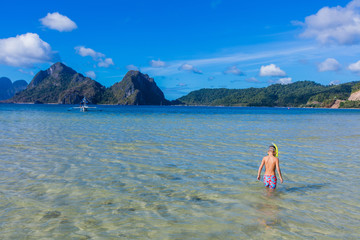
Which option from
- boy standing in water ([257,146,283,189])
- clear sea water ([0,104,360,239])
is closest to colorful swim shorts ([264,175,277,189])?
boy standing in water ([257,146,283,189])

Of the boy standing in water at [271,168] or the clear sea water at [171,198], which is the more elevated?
the boy standing in water at [271,168]

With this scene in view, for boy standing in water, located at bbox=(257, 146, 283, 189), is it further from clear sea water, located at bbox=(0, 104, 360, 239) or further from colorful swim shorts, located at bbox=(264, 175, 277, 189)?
clear sea water, located at bbox=(0, 104, 360, 239)

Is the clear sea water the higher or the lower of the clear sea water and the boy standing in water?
the lower

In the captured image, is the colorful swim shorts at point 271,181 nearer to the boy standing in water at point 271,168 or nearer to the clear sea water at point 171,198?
the boy standing in water at point 271,168

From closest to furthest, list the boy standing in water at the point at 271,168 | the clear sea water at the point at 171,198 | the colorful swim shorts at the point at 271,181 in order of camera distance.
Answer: the clear sea water at the point at 171,198 < the boy standing in water at the point at 271,168 < the colorful swim shorts at the point at 271,181

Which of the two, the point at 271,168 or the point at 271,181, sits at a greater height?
the point at 271,168

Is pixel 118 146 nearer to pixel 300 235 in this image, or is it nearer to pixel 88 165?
pixel 88 165

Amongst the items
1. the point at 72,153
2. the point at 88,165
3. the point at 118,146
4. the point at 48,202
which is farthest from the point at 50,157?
the point at 48,202

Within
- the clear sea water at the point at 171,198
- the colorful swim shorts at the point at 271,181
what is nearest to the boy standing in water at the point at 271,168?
the colorful swim shorts at the point at 271,181

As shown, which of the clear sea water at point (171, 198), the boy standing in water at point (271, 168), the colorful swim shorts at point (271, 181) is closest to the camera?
the clear sea water at point (171, 198)

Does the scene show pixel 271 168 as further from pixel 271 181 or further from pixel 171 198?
pixel 171 198

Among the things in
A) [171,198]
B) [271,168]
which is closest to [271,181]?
[271,168]

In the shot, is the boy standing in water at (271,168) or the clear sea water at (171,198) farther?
the boy standing in water at (271,168)

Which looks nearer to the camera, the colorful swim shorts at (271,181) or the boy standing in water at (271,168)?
the boy standing in water at (271,168)
